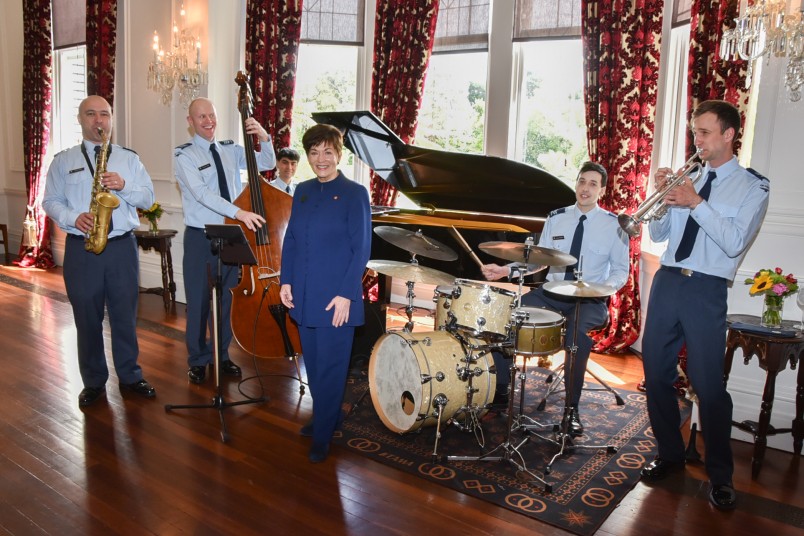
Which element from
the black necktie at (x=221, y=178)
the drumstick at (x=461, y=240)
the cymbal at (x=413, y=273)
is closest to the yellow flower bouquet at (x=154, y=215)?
the black necktie at (x=221, y=178)

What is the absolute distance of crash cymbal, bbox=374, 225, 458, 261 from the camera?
3385 mm

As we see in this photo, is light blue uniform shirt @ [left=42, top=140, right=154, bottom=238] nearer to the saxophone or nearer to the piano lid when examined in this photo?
the saxophone

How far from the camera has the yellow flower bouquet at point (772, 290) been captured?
10.0ft

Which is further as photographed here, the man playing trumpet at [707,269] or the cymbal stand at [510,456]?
the cymbal stand at [510,456]

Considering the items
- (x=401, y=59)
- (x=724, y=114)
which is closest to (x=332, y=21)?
(x=401, y=59)

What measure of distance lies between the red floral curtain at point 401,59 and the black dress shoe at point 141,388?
3.15 meters

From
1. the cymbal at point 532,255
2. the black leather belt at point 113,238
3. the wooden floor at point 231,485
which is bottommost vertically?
the wooden floor at point 231,485

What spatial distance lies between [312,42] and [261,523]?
545 cm

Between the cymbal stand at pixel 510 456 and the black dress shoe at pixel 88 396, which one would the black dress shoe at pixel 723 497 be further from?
the black dress shoe at pixel 88 396

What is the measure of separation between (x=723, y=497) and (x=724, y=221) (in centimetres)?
123

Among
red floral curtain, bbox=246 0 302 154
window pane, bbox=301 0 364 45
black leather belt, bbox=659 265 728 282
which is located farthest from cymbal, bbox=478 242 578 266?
window pane, bbox=301 0 364 45

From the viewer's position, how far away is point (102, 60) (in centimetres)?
731

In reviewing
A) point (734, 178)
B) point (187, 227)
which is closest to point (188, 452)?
point (187, 227)

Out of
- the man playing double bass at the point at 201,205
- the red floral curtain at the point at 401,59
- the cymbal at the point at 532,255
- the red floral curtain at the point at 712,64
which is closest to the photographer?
the cymbal at the point at 532,255
